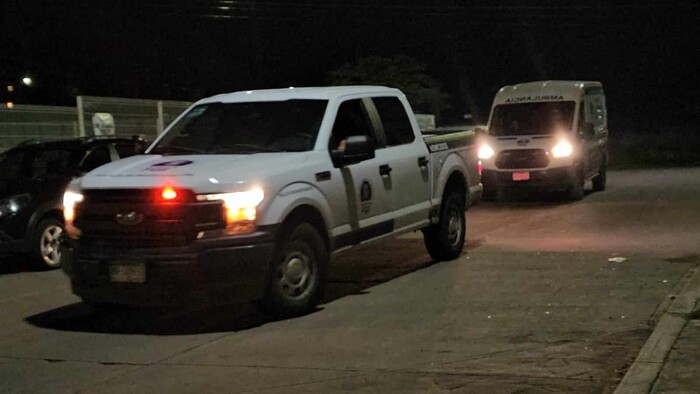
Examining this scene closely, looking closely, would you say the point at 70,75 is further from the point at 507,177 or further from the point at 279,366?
the point at 279,366

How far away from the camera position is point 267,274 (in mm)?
8328

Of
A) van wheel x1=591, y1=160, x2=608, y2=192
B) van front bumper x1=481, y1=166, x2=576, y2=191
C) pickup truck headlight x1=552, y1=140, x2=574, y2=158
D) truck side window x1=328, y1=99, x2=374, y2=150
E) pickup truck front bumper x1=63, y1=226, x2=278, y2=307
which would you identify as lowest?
van wheel x1=591, y1=160, x2=608, y2=192

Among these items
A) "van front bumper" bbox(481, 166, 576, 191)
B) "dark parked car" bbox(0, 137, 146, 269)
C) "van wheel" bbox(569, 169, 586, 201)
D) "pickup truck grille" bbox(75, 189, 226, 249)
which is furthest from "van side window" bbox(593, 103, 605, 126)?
"pickup truck grille" bbox(75, 189, 226, 249)

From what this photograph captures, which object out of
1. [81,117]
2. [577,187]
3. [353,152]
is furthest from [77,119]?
[353,152]

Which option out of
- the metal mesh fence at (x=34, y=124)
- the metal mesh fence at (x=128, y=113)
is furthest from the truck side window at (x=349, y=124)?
the metal mesh fence at (x=34, y=124)

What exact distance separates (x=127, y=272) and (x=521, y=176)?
40.2 ft

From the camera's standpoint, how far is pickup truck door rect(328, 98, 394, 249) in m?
9.46

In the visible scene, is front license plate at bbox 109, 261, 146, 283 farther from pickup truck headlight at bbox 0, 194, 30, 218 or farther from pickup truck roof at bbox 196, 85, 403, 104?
pickup truck headlight at bbox 0, 194, 30, 218

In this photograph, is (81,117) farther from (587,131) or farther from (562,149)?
(587,131)

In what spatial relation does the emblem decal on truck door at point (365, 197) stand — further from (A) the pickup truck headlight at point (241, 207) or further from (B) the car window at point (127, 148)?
(B) the car window at point (127, 148)

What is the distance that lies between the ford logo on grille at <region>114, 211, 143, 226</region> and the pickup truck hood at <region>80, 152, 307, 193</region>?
23cm

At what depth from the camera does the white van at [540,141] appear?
18.9 meters

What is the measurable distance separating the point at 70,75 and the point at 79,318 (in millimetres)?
38182

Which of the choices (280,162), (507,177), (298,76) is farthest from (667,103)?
(280,162)
